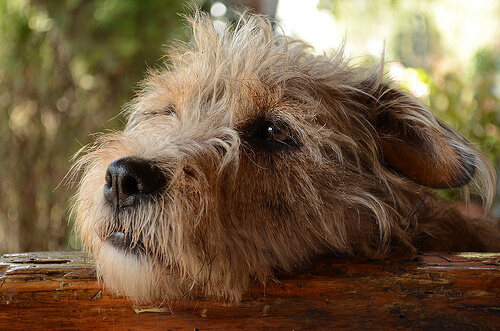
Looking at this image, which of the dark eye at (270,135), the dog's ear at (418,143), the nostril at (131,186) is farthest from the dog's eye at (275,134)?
the nostril at (131,186)

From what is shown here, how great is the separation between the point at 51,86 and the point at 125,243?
151 inches

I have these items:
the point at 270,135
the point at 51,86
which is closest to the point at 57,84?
the point at 51,86

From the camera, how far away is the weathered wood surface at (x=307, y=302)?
1.59 meters

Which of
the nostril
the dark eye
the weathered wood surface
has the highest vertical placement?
the dark eye

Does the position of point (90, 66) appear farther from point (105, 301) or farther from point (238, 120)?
point (105, 301)

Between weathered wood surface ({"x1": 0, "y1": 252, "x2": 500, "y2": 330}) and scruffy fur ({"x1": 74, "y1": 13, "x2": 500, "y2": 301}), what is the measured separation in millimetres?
73

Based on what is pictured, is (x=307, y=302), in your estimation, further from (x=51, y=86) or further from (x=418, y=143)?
(x=51, y=86)

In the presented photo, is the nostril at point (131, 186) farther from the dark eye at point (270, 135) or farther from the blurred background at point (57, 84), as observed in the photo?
the blurred background at point (57, 84)

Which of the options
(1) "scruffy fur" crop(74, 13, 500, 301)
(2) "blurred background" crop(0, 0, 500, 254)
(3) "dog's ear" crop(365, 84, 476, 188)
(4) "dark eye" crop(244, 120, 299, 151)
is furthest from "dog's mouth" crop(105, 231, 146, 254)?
(2) "blurred background" crop(0, 0, 500, 254)

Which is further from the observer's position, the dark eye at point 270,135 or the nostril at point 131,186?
the dark eye at point 270,135

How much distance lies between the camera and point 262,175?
6.06 ft

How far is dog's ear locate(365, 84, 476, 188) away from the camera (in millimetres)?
1971

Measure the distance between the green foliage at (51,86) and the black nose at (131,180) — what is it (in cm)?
330

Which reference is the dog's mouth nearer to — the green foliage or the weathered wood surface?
the weathered wood surface
